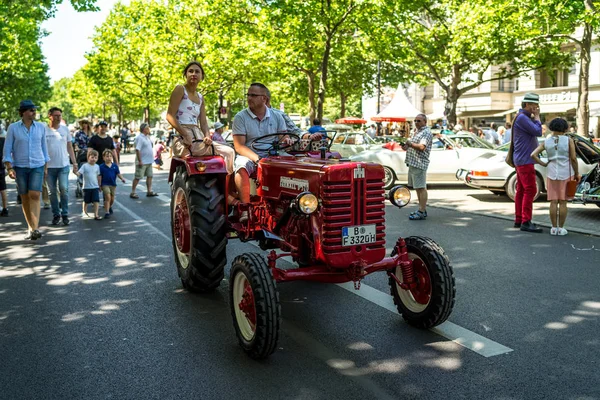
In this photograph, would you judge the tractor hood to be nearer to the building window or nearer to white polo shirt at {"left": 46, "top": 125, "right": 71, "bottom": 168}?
white polo shirt at {"left": 46, "top": 125, "right": 71, "bottom": 168}

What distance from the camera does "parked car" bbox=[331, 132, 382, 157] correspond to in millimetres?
19442

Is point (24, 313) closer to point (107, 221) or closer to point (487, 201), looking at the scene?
point (107, 221)

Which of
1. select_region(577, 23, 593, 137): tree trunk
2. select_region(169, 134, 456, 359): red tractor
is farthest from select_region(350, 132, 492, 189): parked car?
select_region(169, 134, 456, 359): red tractor

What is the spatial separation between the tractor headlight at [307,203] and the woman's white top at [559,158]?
6269mm

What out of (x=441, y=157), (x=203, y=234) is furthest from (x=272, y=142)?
(x=441, y=157)

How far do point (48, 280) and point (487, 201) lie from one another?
33.2ft

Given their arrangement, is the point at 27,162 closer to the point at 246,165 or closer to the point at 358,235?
the point at 246,165

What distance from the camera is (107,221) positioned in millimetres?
11703

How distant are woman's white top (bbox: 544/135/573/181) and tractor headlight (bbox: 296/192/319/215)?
627 cm

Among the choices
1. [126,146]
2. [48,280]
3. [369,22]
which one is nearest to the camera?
[48,280]

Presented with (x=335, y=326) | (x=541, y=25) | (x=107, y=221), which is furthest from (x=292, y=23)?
(x=335, y=326)

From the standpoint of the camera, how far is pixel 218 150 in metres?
6.80

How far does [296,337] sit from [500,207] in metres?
9.19

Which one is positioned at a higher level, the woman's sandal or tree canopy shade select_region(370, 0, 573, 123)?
tree canopy shade select_region(370, 0, 573, 123)
